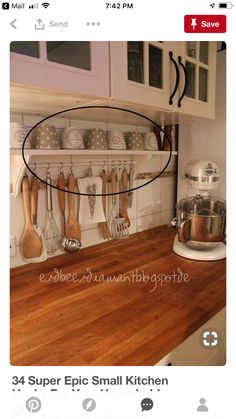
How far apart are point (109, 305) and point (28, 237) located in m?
0.34

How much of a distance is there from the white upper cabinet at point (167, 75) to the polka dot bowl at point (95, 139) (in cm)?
17

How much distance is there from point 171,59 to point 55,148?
44 cm

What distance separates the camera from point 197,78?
0.95 m

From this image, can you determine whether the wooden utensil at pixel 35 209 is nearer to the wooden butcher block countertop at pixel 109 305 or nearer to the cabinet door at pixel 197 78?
the wooden butcher block countertop at pixel 109 305

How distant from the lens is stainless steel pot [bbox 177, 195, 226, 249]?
2.94ft

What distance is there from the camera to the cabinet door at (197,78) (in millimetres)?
868

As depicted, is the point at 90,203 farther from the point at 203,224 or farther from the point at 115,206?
the point at 203,224

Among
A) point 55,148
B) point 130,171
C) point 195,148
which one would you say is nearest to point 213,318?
point 55,148
